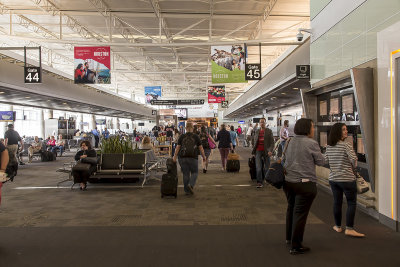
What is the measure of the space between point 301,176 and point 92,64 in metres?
11.2

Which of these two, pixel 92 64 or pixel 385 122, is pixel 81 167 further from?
pixel 385 122

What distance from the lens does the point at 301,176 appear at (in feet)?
12.5

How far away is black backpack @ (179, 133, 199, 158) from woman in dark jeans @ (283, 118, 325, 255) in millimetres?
3609

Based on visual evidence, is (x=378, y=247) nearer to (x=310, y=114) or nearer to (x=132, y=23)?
(x=310, y=114)

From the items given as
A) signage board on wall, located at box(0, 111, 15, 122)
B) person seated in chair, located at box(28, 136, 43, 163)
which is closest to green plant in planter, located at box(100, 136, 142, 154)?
person seated in chair, located at box(28, 136, 43, 163)

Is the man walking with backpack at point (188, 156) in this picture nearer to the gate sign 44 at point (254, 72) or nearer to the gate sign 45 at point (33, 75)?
the gate sign 44 at point (254, 72)

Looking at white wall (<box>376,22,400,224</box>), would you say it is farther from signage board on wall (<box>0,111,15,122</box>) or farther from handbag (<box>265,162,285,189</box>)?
signage board on wall (<box>0,111,15,122</box>)

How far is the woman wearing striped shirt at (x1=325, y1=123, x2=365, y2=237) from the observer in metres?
4.36

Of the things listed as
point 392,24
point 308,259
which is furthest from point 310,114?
point 308,259

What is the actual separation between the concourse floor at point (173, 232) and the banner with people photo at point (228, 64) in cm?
607

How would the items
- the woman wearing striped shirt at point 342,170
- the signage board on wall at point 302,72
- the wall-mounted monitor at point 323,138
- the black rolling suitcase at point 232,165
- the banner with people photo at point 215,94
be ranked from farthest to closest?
the banner with people photo at point 215,94
the black rolling suitcase at point 232,165
the signage board on wall at point 302,72
the wall-mounted monitor at point 323,138
the woman wearing striped shirt at point 342,170

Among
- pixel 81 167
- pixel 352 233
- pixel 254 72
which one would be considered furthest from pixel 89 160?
pixel 254 72

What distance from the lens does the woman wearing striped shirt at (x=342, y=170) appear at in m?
4.36

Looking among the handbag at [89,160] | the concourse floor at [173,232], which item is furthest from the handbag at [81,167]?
the concourse floor at [173,232]
